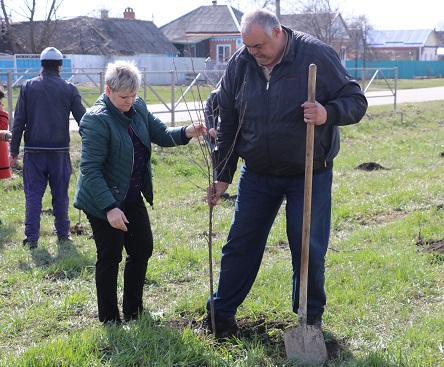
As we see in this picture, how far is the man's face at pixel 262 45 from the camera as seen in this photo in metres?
3.78

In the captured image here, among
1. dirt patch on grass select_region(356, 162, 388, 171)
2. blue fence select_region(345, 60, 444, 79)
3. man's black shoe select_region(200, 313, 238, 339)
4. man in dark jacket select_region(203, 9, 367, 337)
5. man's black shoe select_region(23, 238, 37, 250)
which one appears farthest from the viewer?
blue fence select_region(345, 60, 444, 79)

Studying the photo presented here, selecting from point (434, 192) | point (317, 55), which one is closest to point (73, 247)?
point (317, 55)

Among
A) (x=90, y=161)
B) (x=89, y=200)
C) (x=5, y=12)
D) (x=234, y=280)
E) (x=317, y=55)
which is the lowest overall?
(x=234, y=280)

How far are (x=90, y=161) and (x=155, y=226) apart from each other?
3.56 metres

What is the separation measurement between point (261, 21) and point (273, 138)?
2.21 feet

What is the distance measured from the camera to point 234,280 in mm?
4371

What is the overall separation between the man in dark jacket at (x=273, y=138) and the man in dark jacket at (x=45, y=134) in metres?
3.06

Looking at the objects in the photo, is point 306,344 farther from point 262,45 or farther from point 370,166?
point 370,166

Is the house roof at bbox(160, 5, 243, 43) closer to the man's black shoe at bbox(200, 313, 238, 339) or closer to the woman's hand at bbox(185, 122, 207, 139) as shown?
the woman's hand at bbox(185, 122, 207, 139)

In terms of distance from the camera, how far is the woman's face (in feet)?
13.7

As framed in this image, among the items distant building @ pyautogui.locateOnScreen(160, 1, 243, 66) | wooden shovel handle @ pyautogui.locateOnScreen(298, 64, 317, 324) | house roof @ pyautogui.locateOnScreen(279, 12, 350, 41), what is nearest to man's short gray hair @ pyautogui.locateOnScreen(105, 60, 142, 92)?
wooden shovel handle @ pyautogui.locateOnScreen(298, 64, 317, 324)

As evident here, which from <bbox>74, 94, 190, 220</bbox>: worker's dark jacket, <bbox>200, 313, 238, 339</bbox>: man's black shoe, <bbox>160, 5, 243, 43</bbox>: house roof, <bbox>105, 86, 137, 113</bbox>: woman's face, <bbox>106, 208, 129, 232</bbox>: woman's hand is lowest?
<bbox>200, 313, 238, 339</bbox>: man's black shoe

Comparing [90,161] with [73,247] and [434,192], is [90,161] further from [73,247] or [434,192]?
[434,192]

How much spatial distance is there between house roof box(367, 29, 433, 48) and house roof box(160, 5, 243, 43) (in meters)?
30.4
